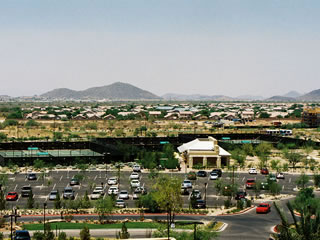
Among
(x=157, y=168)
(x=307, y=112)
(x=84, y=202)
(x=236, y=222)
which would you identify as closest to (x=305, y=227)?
(x=236, y=222)

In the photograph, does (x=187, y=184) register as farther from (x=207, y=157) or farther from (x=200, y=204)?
(x=207, y=157)

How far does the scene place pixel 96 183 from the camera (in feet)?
172

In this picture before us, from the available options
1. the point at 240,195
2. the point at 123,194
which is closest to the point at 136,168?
the point at 123,194

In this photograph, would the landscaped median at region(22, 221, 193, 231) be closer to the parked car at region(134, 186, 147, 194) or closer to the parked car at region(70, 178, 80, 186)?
the parked car at region(134, 186, 147, 194)

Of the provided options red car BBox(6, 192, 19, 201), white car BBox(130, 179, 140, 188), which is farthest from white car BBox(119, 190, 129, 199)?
red car BBox(6, 192, 19, 201)

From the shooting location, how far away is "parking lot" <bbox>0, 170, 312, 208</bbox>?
4494cm

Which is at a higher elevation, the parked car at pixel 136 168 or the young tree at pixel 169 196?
the young tree at pixel 169 196

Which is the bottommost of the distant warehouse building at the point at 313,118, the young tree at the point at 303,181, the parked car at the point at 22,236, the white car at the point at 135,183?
the white car at the point at 135,183

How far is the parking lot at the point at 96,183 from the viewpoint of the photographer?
44938 mm

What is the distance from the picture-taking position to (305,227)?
2036 cm

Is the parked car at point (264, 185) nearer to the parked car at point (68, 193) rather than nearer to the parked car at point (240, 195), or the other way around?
the parked car at point (240, 195)

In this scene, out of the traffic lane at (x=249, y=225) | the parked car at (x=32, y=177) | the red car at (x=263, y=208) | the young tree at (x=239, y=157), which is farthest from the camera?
the young tree at (x=239, y=157)

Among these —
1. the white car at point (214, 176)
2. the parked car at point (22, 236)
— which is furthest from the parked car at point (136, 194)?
the parked car at point (22, 236)

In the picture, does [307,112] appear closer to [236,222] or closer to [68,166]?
[68,166]
